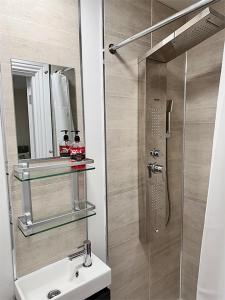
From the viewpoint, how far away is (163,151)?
166 centimetres

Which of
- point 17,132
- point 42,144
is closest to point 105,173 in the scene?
point 42,144

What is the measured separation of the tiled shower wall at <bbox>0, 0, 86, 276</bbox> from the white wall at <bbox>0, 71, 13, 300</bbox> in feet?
0.10

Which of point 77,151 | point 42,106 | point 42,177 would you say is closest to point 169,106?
point 77,151

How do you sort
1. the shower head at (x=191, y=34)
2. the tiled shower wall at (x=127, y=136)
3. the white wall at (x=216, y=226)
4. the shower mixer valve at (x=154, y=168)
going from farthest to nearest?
the shower mixer valve at (x=154, y=168), the tiled shower wall at (x=127, y=136), the shower head at (x=191, y=34), the white wall at (x=216, y=226)

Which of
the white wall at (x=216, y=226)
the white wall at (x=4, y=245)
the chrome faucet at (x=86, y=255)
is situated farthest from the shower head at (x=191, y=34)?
the chrome faucet at (x=86, y=255)

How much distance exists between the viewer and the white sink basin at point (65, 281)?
1.04 metres

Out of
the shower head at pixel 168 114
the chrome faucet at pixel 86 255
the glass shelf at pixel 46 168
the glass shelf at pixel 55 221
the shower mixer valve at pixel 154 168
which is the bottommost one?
the chrome faucet at pixel 86 255

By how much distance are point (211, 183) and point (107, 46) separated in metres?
0.99

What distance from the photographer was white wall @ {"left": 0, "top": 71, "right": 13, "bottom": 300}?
3.34 ft

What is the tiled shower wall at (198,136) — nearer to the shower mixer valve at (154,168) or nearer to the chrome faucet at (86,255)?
the shower mixer valve at (154,168)

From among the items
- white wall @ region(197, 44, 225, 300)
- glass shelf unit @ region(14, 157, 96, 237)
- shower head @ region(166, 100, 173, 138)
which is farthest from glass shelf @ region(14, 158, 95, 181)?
shower head @ region(166, 100, 173, 138)

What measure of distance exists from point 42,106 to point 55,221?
0.62m

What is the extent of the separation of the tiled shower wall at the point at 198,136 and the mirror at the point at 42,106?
3.51 feet

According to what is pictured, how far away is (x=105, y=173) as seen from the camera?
139cm
